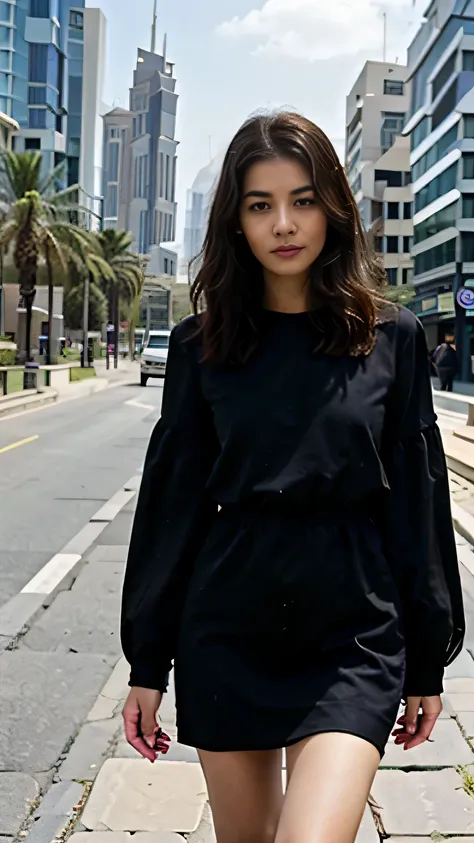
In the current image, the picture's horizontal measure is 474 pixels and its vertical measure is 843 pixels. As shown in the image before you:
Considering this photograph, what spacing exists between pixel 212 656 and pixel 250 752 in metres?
0.20

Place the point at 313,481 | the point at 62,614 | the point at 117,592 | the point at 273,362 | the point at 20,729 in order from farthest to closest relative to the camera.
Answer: the point at 117,592 < the point at 62,614 < the point at 20,729 < the point at 273,362 < the point at 313,481

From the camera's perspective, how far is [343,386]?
200cm

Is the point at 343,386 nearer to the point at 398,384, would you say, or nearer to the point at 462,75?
the point at 398,384

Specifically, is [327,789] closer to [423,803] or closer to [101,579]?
[423,803]

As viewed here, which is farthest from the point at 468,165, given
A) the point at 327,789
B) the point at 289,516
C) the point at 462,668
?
the point at 327,789

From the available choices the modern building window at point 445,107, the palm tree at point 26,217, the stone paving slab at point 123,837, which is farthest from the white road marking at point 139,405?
the modern building window at point 445,107

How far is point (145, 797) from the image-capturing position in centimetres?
348

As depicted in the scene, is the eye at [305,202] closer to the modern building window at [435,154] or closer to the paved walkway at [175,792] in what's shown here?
the paved walkway at [175,792]

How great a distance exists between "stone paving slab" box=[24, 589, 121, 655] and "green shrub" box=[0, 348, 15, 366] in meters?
39.7

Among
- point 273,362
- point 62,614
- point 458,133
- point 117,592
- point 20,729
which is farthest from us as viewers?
point 458,133

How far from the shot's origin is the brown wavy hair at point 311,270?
208cm

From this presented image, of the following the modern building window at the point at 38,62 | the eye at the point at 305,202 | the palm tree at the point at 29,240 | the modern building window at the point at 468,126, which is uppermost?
the modern building window at the point at 38,62

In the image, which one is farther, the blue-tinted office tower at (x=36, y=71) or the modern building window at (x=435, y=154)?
the blue-tinted office tower at (x=36, y=71)

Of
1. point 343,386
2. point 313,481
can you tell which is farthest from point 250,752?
point 343,386
